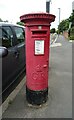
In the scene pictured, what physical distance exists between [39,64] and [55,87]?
4.86 feet

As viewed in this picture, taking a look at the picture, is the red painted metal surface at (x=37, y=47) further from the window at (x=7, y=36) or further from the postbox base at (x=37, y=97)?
the window at (x=7, y=36)

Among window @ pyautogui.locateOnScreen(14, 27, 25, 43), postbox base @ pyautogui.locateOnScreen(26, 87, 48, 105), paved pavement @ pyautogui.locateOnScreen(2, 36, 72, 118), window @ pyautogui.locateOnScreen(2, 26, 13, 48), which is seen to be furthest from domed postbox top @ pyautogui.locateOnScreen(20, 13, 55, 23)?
window @ pyautogui.locateOnScreen(14, 27, 25, 43)

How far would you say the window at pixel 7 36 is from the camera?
14.8 feet

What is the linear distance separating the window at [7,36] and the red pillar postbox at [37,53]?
0.69 meters

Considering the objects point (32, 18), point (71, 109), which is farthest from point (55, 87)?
point (32, 18)

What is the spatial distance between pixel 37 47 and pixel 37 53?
117 mm

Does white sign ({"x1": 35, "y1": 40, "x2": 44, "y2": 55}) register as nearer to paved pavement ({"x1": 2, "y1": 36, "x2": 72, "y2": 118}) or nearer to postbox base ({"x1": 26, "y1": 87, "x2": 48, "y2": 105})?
postbox base ({"x1": 26, "y1": 87, "x2": 48, "y2": 105})

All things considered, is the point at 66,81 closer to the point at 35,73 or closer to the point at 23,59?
the point at 23,59

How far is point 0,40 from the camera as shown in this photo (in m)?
4.32

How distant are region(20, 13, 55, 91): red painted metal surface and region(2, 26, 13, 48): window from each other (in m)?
0.71

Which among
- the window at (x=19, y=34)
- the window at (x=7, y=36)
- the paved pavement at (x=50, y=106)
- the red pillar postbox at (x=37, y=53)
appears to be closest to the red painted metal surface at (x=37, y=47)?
the red pillar postbox at (x=37, y=53)

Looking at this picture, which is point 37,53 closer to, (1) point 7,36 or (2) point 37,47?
(2) point 37,47

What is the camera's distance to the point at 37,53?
3.94 meters

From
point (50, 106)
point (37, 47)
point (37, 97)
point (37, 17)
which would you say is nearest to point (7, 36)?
point (37, 47)
